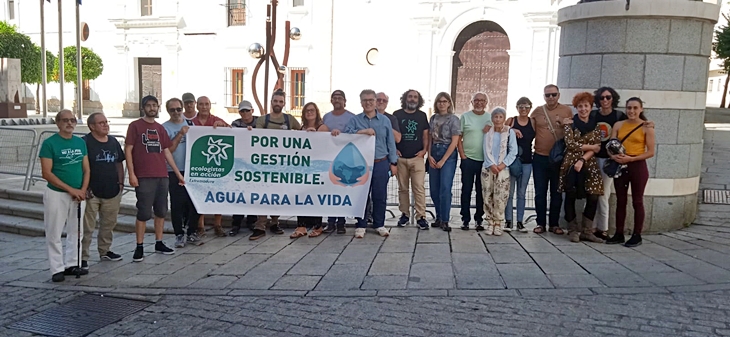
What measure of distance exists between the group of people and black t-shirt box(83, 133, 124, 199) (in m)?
0.01

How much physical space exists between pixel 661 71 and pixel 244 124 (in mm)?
5293

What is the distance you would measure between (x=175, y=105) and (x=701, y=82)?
6609 mm

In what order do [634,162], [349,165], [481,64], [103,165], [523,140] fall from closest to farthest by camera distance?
[103,165] < [634,162] < [523,140] < [349,165] < [481,64]

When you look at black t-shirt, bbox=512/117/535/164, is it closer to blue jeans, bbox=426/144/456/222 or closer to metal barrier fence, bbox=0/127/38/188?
blue jeans, bbox=426/144/456/222

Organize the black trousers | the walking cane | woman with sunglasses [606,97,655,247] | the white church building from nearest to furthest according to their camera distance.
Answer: the walking cane
woman with sunglasses [606,97,655,247]
the black trousers
the white church building

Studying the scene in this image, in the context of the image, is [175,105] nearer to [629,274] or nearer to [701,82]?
[629,274]

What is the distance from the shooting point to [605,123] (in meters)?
7.38

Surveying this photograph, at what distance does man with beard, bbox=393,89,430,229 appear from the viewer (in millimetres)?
8031

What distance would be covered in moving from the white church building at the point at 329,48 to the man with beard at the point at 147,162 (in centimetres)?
1704

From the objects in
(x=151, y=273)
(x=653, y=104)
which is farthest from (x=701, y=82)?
(x=151, y=273)

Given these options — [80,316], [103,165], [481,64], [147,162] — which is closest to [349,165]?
[147,162]

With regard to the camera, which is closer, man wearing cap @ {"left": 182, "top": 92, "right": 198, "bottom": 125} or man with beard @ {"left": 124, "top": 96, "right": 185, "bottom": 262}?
man with beard @ {"left": 124, "top": 96, "right": 185, "bottom": 262}

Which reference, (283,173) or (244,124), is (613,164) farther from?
(244,124)

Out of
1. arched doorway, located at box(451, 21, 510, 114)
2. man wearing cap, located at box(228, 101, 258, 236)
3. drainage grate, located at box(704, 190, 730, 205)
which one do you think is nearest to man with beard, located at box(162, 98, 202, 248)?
man wearing cap, located at box(228, 101, 258, 236)
